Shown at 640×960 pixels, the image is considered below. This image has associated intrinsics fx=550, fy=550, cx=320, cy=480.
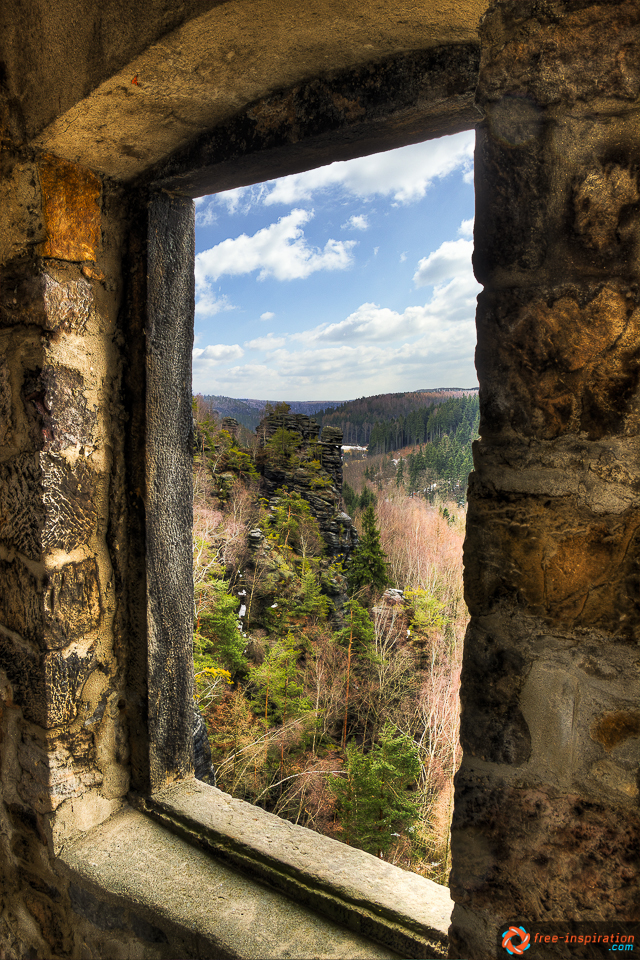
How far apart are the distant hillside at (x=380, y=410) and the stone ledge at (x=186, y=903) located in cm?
374

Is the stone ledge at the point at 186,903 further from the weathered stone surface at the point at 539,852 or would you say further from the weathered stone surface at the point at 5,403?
the weathered stone surface at the point at 5,403

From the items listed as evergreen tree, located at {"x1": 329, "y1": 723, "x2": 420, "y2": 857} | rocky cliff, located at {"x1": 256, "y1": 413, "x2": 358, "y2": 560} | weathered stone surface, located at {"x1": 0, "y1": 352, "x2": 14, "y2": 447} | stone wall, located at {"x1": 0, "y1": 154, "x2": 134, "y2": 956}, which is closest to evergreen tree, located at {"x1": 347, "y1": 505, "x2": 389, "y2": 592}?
rocky cliff, located at {"x1": 256, "y1": 413, "x2": 358, "y2": 560}

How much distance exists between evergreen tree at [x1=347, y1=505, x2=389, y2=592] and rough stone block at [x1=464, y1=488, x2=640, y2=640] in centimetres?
581

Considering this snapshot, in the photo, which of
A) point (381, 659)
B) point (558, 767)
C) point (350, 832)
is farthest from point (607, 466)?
point (381, 659)

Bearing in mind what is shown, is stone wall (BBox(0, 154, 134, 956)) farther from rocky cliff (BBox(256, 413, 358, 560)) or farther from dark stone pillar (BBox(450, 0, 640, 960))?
rocky cliff (BBox(256, 413, 358, 560))

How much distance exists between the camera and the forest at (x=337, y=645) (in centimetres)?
497

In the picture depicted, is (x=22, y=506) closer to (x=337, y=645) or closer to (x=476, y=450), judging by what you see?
(x=476, y=450)

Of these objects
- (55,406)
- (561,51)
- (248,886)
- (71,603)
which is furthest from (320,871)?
(561,51)

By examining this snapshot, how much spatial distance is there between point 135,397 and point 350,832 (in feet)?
14.4

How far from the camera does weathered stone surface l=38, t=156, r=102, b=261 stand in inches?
45.8

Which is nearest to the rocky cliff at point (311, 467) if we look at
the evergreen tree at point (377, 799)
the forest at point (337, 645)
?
the forest at point (337, 645)

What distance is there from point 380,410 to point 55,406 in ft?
17.0

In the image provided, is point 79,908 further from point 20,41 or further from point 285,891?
point 20,41

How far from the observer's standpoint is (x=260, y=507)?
10.8m
